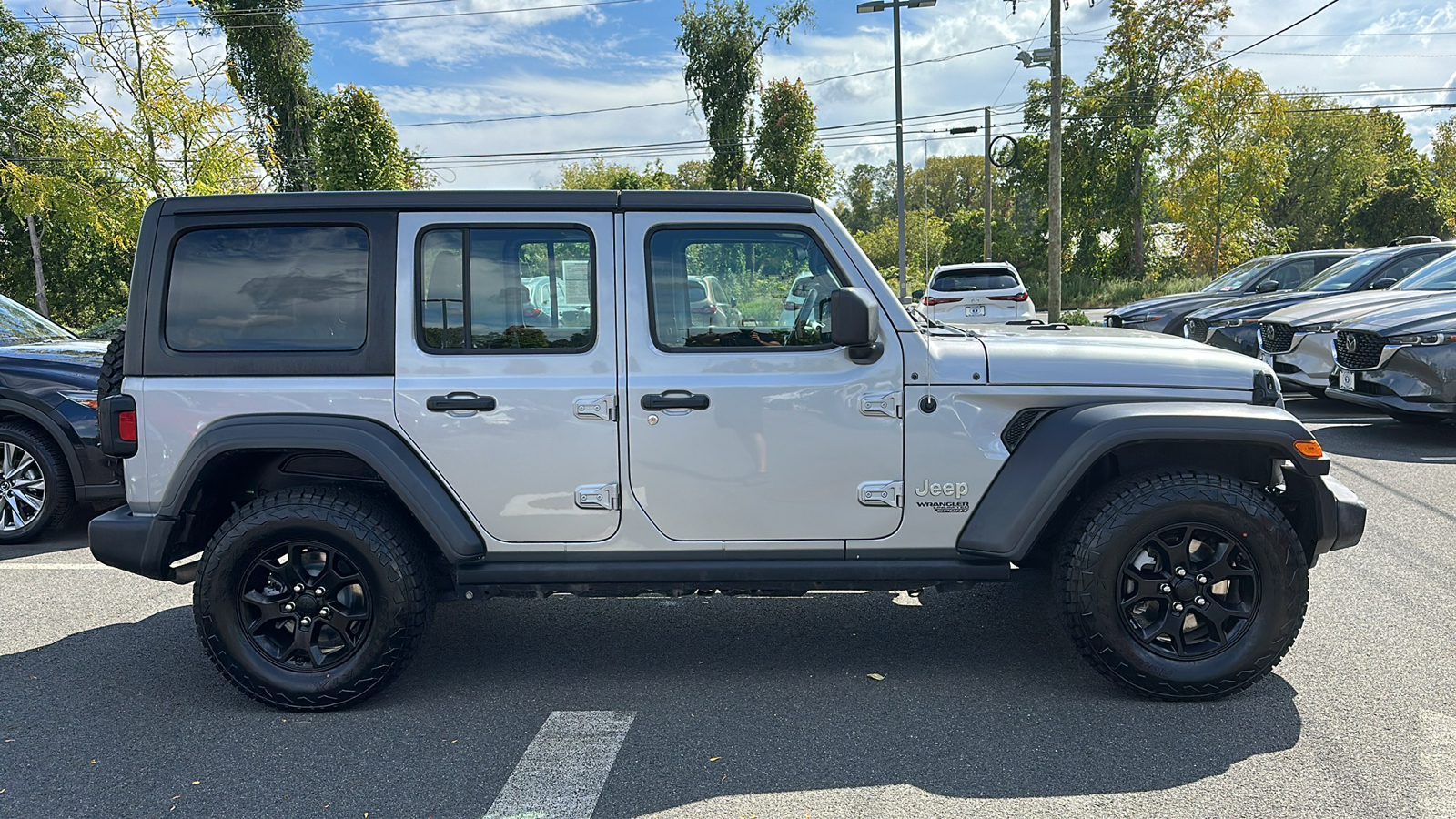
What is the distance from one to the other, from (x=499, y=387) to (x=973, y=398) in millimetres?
1765

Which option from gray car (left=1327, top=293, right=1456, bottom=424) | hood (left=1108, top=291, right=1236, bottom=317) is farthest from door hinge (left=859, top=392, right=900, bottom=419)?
hood (left=1108, top=291, right=1236, bottom=317)

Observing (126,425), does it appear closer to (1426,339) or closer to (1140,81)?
(1426,339)

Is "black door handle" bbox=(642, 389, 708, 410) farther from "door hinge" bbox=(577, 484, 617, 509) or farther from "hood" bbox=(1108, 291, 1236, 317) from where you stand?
"hood" bbox=(1108, 291, 1236, 317)

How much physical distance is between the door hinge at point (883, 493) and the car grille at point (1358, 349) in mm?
6801

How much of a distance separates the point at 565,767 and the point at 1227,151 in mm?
29023

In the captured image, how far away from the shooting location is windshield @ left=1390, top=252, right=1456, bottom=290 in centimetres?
977

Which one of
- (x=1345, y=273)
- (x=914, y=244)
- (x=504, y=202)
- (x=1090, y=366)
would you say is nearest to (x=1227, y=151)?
(x=1345, y=273)

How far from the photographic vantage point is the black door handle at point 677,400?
142 inches

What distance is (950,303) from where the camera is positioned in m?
15.2

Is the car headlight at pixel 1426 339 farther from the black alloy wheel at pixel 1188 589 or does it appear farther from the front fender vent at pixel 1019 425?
the front fender vent at pixel 1019 425

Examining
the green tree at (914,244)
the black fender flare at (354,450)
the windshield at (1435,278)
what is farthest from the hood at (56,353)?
the green tree at (914,244)

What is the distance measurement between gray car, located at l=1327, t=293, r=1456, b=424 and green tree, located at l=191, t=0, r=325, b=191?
31337 millimetres

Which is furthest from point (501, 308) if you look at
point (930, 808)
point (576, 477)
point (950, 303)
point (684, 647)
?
point (950, 303)

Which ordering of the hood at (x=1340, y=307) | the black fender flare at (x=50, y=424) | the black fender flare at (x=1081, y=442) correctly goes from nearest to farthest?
the black fender flare at (x=1081, y=442) < the black fender flare at (x=50, y=424) < the hood at (x=1340, y=307)
